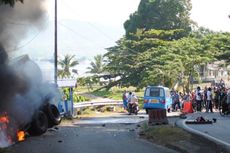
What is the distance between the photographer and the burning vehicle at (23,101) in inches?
589

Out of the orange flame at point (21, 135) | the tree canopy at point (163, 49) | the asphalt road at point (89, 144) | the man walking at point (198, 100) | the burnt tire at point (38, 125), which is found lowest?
the asphalt road at point (89, 144)

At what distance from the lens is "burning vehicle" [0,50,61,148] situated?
14961 millimetres

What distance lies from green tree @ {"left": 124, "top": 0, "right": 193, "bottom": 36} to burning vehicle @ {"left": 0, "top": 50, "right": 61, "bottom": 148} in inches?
1806

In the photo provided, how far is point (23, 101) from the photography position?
16.6 meters

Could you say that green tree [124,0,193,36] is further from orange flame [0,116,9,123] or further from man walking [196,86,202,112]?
orange flame [0,116,9,123]

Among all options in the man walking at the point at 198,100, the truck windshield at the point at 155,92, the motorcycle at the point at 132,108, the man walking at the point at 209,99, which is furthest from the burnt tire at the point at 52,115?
the truck windshield at the point at 155,92

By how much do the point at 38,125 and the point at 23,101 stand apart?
1.34 metres

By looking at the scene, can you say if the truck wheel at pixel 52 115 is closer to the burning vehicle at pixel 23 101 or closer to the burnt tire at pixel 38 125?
the burning vehicle at pixel 23 101

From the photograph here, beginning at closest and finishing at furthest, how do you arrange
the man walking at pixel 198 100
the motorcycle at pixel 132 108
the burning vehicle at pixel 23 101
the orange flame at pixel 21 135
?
the burning vehicle at pixel 23 101, the orange flame at pixel 21 135, the man walking at pixel 198 100, the motorcycle at pixel 132 108

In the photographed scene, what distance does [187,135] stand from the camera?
13.9 metres

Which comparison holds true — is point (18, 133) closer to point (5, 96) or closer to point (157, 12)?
point (5, 96)

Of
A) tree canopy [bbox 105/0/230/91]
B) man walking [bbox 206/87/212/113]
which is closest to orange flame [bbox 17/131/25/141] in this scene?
man walking [bbox 206/87/212/113]

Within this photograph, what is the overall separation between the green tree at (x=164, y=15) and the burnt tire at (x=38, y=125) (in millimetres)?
47444

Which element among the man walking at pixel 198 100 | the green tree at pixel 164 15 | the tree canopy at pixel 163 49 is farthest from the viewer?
the green tree at pixel 164 15
